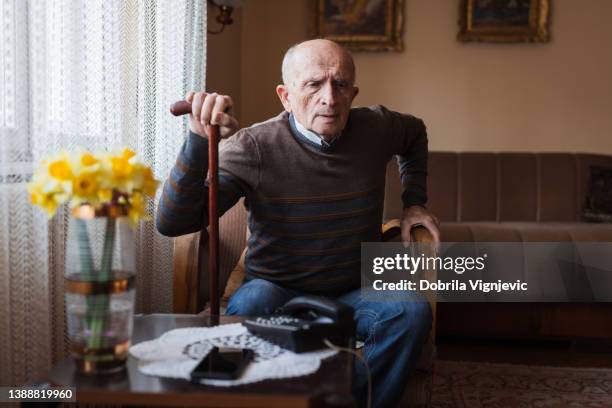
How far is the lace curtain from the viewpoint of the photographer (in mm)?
1280

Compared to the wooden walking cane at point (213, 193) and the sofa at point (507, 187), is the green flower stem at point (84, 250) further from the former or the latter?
the sofa at point (507, 187)

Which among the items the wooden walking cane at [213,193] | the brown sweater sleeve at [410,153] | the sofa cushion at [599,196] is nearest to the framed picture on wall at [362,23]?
the sofa cushion at [599,196]

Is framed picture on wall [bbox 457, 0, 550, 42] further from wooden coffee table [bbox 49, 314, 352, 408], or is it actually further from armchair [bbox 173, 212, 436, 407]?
wooden coffee table [bbox 49, 314, 352, 408]

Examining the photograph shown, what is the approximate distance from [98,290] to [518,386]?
1896 millimetres

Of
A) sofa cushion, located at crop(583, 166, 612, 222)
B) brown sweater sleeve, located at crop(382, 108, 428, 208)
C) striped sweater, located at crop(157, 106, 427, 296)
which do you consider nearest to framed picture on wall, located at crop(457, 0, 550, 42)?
sofa cushion, located at crop(583, 166, 612, 222)

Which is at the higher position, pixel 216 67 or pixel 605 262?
pixel 216 67

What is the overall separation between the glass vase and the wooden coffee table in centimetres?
3

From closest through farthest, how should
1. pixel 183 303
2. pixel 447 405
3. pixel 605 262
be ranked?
pixel 183 303
pixel 447 405
pixel 605 262

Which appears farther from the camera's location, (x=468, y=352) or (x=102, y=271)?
(x=468, y=352)

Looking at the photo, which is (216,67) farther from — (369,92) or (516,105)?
(516,105)

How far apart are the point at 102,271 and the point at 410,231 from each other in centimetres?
106

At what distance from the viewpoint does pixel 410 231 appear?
1.80 m

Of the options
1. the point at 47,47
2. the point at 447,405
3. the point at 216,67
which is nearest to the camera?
the point at 47,47

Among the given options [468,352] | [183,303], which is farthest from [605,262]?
[183,303]
